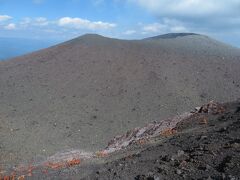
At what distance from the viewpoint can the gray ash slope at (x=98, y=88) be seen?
3134 centimetres

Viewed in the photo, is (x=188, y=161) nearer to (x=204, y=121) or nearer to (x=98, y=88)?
(x=204, y=121)

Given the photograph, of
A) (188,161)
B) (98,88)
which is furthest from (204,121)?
(98,88)

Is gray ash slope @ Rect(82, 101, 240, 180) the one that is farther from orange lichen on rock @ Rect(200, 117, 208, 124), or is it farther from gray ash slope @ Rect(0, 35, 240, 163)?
gray ash slope @ Rect(0, 35, 240, 163)

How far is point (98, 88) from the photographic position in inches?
1590

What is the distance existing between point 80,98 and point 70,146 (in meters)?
9.98

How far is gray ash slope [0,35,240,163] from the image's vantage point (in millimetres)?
31344

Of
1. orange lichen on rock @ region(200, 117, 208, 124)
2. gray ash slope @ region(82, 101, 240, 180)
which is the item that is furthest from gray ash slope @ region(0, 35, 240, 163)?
gray ash slope @ region(82, 101, 240, 180)

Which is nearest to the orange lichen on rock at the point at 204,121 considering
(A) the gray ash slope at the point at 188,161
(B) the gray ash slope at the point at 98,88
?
(A) the gray ash slope at the point at 188,161

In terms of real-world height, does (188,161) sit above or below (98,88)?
above

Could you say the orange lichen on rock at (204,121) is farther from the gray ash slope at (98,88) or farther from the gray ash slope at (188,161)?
the gray ash slope at (98,88)

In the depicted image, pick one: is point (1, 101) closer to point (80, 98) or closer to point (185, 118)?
point (80, 98)

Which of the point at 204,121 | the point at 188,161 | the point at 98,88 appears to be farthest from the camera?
the point at 98,88

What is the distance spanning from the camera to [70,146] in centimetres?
2912

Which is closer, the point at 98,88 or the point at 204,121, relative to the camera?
the point at 204,121
